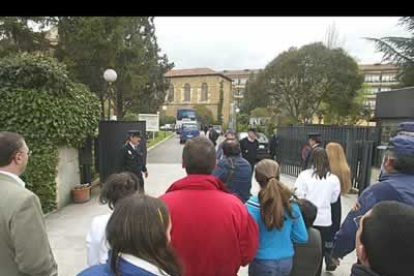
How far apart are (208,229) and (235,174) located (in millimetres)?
2301

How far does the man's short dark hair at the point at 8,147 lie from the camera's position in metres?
2.09

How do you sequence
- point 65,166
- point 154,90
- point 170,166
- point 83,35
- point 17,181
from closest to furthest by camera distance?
point 17,181
point 65,166
point 83,35
point 170,166
point 154,90

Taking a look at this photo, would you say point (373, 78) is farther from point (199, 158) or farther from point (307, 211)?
point (199, 158)

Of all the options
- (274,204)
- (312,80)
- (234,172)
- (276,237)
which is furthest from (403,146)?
(312,80)

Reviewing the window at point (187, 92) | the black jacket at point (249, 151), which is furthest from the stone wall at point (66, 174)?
the window at point (187, 92)

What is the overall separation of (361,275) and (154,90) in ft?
64.5

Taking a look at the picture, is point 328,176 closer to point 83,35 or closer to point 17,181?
point 17,181

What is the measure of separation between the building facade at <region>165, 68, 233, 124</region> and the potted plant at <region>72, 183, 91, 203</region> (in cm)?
6540

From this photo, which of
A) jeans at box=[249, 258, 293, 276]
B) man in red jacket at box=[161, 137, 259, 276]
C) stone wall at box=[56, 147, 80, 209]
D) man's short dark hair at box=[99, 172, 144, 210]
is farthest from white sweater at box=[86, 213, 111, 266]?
stone wall at box=[56, 147, 80, 209]

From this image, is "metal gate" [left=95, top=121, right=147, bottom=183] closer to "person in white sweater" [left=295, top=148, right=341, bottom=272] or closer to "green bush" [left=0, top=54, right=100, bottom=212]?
"green bush" [left=0, top=54, right=100, bottom=212]

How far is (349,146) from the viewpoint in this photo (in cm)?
886

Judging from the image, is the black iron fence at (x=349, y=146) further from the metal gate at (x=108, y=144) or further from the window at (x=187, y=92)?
the window at (x=187, y=92)
